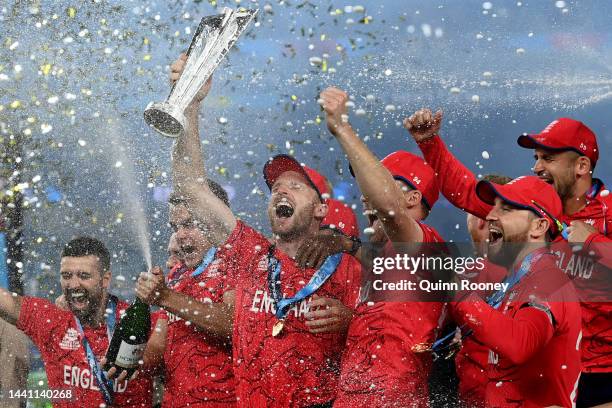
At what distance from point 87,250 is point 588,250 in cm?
298

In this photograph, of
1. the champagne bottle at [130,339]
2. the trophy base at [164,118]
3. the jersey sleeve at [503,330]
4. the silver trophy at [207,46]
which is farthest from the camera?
the champagne bottle at [130,339]

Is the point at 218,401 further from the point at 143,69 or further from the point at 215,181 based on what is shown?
the point at 143,69

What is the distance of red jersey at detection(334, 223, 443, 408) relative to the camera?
143 inches

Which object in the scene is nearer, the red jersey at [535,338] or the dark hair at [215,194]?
the red jersey at [535,338]

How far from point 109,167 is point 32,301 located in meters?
2.55

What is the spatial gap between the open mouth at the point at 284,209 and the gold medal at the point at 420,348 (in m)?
1.03

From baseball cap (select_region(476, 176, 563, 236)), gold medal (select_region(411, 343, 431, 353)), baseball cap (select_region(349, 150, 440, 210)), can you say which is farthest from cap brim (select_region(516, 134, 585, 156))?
gold medal (select_region(411, 343, 431, 353))

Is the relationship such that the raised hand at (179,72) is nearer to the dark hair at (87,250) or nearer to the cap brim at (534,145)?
the dark hair at (87,250)

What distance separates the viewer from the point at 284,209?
171 inches

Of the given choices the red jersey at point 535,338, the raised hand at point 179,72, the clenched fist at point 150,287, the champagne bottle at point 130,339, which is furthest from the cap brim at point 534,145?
the champagne bottle at point 130,339

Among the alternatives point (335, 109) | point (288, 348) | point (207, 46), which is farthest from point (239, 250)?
point (335, 109)

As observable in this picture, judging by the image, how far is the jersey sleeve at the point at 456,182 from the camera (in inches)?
179

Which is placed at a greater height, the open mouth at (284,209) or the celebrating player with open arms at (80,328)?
the open mouth at (284,209)

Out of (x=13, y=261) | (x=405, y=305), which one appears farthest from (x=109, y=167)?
(x=405, y=305)
